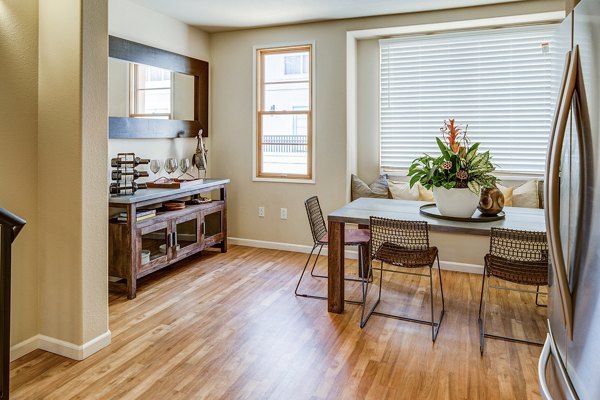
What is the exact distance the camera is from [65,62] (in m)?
2.50

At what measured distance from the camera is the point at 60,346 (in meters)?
2.63

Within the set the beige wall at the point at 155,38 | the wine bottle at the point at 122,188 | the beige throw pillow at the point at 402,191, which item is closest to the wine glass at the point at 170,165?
the beige wall at the point at 155,38

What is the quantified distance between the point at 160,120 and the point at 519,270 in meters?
3.59

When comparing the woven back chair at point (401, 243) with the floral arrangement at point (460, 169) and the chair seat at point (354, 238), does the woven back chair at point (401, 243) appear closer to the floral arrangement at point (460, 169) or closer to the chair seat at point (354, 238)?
the floral arrangement at point (460, 169)

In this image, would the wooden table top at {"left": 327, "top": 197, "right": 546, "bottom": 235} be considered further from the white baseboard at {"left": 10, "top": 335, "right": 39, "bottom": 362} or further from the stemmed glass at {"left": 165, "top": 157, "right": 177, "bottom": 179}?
the white baseboard at {"left": 10, "top": 335, "right": 39, "bottom": 362}

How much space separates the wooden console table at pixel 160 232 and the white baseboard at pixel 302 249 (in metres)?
0.48

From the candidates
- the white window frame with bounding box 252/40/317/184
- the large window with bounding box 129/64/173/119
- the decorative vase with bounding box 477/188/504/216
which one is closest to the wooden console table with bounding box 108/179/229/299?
the white window frame with bounding box 252/40/317/184

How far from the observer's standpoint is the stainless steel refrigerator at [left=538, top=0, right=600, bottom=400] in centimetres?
93

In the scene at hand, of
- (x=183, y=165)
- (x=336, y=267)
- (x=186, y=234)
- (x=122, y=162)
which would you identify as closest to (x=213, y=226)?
(x=186, y=234)

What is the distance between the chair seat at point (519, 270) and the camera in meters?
2.71

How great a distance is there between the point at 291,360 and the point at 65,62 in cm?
215

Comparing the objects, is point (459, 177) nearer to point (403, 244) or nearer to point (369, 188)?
point (403, 244)

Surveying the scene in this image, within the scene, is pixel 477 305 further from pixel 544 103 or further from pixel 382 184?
pixel 544 103

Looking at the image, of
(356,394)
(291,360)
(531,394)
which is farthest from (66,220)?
(531,394)
